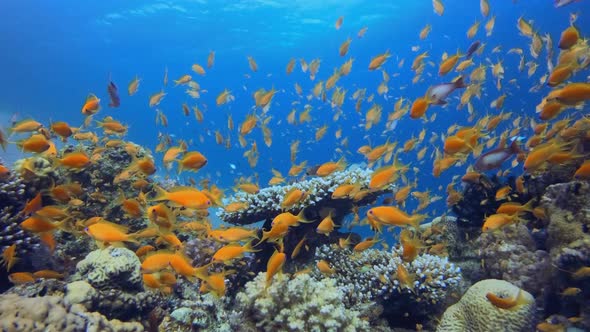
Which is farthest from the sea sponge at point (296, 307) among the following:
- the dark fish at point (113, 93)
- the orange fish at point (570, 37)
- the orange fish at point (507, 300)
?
the orange fish at point (570, 37)

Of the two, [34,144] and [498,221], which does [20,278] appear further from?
[498,221]

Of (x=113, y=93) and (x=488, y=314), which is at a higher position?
(x=113, y=93)

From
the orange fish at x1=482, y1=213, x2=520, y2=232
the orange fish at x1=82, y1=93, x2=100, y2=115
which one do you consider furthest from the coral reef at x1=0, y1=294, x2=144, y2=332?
the orange fish at x1=482, y1=213, x2=520, y2=232

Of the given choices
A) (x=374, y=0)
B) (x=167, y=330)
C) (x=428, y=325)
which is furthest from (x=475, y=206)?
(x=374, y=0)

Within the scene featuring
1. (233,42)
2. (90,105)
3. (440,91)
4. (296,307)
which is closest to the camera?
(296,307)

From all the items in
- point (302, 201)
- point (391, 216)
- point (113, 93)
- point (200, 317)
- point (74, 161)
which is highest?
point (113, 93)

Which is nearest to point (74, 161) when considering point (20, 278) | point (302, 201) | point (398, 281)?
point (20, 278)

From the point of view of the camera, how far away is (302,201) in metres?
5.90

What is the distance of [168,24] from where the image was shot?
41.7m

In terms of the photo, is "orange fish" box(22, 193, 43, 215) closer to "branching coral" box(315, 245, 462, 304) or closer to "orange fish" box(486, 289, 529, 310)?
Result: "branching coral" box(315, 245, 462, 304)

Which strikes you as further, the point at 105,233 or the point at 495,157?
the point at 495,157

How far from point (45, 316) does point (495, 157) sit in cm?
610

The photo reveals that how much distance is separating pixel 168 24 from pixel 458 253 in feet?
145

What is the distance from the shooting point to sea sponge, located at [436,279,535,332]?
14.3 feet
